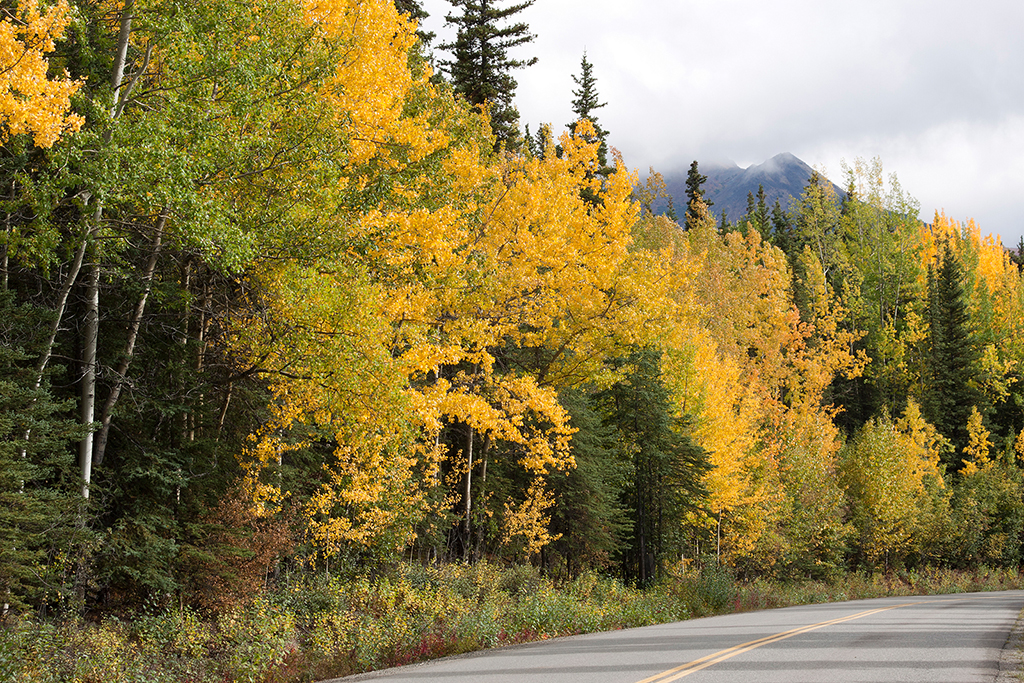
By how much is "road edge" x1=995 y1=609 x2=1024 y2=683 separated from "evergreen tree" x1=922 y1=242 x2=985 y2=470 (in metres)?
46.4

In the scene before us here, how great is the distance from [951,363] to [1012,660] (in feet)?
A: 176

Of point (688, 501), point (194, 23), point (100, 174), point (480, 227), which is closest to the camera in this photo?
point (100, 174)

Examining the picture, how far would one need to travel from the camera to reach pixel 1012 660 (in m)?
9.62

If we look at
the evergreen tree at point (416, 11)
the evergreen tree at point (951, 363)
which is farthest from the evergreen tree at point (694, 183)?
the evergreen tree at point (416, 11)


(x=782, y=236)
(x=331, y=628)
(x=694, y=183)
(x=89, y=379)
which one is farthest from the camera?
(x=782, y=236)

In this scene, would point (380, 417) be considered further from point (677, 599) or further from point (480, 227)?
point (677, 599)

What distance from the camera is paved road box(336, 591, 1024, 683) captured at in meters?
8.14

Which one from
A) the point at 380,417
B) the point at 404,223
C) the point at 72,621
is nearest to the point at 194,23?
the point at 404,223

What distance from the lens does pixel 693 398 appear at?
26.2 meters

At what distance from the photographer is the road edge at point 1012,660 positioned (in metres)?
8.15

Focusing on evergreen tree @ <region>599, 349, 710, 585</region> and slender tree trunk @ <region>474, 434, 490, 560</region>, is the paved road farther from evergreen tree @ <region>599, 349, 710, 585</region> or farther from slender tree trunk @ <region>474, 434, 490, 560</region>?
evergreen tree @ <region>599, 349, 710, 585</region>

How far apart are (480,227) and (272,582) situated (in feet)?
32.5

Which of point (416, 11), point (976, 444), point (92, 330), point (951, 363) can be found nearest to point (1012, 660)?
point (92, 330)

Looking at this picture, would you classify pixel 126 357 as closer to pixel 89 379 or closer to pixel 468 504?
pixel 89 379
